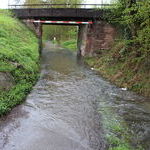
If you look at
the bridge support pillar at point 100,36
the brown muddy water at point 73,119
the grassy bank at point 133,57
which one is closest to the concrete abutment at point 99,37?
the bridge support pillar at point 100,36

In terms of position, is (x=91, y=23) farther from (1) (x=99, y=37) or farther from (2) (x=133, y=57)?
(2) (x=133, y=57)

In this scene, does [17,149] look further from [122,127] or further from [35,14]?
[35,14]

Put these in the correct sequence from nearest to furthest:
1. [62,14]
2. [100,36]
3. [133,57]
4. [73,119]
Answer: [73,119] → [133,57] → [100,36] → [62,14]

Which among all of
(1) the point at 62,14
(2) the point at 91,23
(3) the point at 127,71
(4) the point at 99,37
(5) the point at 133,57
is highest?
(1) the point at 62,14

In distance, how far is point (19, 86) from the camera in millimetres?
8734

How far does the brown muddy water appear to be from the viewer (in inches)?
221

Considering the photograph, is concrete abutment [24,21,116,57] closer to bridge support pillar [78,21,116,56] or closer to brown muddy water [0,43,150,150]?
bridge support pillar [78,21,116,56]

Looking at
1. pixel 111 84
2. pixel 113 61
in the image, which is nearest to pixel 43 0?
pixel 113 61

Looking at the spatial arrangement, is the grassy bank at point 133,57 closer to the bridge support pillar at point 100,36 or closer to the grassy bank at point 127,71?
the grassy bank at point 127,71

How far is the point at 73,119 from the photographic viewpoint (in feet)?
23.1

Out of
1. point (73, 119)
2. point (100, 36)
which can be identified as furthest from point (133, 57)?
point (73, 119)

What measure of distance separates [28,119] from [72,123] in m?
1.43

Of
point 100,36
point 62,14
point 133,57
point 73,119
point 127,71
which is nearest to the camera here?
point 73,119

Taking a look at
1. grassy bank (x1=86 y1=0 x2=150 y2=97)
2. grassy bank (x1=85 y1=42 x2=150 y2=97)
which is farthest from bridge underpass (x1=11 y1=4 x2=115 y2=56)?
grassy bank (x1=85 y1=42 x2=150 y2=97)
